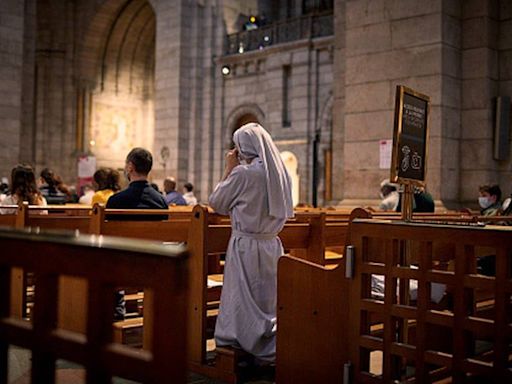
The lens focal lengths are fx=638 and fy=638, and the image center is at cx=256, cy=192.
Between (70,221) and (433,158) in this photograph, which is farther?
(433,158)

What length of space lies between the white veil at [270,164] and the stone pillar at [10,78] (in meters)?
14.8

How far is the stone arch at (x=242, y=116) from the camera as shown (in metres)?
20.1

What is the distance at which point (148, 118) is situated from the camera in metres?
26.7

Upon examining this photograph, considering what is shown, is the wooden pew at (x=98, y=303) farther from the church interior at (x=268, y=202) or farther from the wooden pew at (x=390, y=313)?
the wooden pew at (x=390, y=313)

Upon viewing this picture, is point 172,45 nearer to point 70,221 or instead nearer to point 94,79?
point 94,79

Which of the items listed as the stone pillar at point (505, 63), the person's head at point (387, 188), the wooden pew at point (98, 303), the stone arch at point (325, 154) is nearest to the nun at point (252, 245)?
the wooden pew at point (98, 303)

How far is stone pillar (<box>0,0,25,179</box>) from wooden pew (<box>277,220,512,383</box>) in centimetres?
1554

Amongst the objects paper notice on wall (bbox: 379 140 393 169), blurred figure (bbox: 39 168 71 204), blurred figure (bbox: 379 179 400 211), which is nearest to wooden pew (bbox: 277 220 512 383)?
blurred figure (bbox: 379 179 400 211)

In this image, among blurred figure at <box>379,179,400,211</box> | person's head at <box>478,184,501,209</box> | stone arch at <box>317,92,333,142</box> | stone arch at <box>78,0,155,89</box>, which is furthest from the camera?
stone arch at <box>78,0,155,89</box>

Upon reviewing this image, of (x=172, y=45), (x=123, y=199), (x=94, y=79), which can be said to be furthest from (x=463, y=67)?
(x=94, y=79)

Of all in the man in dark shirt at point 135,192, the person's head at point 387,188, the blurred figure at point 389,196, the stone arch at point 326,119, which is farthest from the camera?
the stone arch at point 326,119

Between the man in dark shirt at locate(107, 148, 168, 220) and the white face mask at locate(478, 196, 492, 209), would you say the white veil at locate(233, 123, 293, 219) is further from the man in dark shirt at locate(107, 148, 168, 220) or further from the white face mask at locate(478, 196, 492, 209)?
the white face mask at locate(478, 196, 492, 209)

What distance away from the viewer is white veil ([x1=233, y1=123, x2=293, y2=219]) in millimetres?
4016

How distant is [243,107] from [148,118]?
7.61 metres
